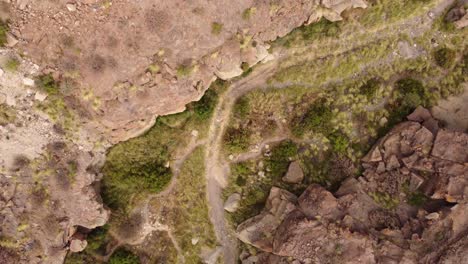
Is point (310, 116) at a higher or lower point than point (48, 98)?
lower

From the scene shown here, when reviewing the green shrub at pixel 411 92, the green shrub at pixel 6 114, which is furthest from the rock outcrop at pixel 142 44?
the green shrub at pixel 411 92

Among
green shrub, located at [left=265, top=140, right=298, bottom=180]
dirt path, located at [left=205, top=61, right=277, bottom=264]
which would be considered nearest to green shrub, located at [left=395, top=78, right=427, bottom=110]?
green shrub, located at [left=265, top=140, right=298, bottom=180]

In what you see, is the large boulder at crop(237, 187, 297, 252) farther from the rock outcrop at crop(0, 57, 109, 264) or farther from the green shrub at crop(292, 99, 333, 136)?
the rock outcrop at crop(0, 57, 109, 264)

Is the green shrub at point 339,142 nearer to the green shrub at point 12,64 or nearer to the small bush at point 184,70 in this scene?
the small bush at point 184,70

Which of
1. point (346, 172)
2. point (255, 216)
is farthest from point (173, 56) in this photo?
point (346, 172)

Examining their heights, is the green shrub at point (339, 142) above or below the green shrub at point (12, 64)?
below

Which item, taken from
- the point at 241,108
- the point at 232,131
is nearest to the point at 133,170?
the point at 232,131

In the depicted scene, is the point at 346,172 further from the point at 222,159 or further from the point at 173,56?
the point at 173,56
